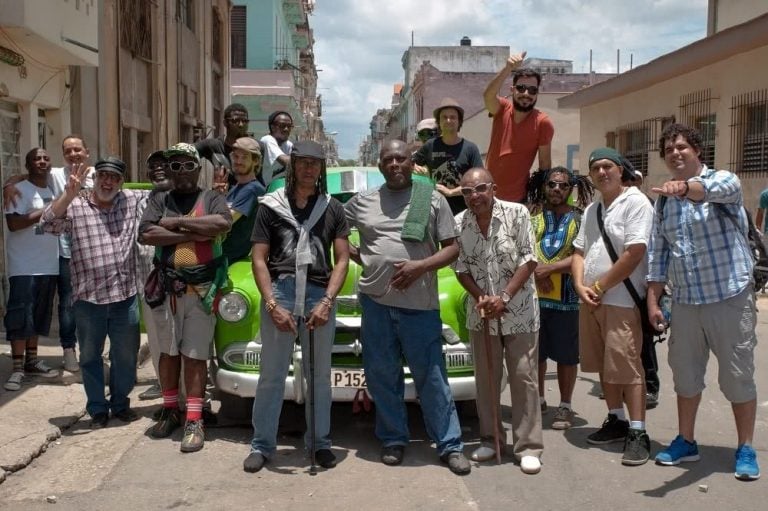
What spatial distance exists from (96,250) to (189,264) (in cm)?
75

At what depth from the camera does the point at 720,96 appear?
1495cm

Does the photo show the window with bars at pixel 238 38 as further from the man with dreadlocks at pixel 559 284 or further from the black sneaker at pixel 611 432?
the black sneaker at pixel 611 432

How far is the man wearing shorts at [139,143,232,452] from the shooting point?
17.1ft

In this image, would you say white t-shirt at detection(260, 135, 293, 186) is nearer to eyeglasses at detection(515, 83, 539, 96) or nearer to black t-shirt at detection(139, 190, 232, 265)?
black t-shirt at detection(139, 190, 232, 265)

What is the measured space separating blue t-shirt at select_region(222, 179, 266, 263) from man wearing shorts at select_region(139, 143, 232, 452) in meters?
0.31

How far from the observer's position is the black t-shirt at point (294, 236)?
4.96 m

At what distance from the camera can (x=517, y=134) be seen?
6352 mm

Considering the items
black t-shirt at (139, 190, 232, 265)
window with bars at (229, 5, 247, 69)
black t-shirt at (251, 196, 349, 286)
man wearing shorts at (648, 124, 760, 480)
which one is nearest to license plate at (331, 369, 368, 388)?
black t-shirt at (251, 196, 349, 286)

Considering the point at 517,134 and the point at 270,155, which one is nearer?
the point at 517,134

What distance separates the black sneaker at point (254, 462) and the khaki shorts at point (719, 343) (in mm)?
2493

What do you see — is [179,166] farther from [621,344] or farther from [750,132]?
[750,132]

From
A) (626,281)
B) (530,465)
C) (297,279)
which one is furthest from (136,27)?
(530,465)

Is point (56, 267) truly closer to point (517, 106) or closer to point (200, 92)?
point (517, 106)

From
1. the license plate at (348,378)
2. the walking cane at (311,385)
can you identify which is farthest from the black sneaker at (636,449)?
the walking cane at (311,385)
